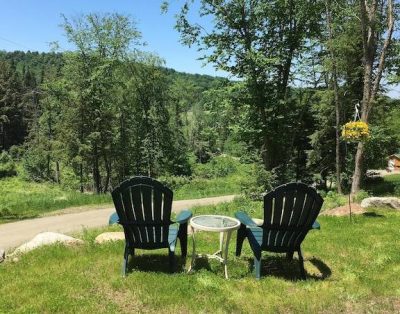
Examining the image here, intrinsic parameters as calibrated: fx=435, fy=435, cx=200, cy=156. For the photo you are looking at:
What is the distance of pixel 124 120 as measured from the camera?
115 ft

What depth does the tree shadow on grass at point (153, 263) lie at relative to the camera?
580 centimetres

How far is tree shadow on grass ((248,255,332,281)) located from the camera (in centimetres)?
589

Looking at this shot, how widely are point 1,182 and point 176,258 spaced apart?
40.3 metres

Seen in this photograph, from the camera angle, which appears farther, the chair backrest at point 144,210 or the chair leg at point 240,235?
the chair leg at point 240,235

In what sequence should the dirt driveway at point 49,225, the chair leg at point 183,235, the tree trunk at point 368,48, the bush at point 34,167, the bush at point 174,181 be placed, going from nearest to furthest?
1. the chair leg at point 183,235
2. the dirt driveway at point 49,225
3. the tree trunk at point 368,48
4. the bush at point 174,181
5. the bush at point 34,167

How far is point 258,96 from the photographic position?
16.8 m

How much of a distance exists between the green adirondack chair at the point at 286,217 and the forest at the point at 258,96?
16.1ft

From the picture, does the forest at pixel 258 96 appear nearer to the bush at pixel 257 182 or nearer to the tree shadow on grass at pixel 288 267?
the bush at pixel 257 182

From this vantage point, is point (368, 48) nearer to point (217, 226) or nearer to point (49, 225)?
point (217, 226)

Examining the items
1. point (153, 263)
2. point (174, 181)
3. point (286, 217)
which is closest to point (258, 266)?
point (286, 217)

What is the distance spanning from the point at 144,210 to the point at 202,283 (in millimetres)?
1146

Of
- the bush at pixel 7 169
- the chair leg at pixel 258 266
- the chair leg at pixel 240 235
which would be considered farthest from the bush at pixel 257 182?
the bush at pixel 7 169

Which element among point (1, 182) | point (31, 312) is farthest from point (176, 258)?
point (1, 182)

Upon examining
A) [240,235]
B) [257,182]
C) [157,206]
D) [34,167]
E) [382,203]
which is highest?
[157,206]
